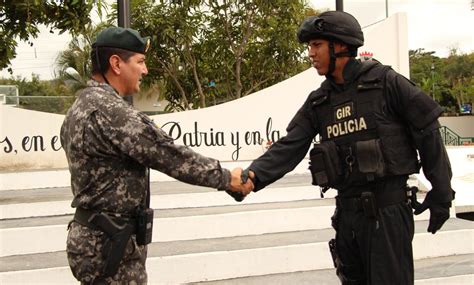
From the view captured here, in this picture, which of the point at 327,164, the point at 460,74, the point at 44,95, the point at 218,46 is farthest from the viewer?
the point at 460,74

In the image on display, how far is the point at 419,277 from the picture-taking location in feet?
14.7

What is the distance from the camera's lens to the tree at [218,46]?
45.5 feet

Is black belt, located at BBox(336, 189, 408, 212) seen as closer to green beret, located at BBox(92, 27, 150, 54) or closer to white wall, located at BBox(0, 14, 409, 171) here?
green beret, located at BBox(92, 27, 150, 54)

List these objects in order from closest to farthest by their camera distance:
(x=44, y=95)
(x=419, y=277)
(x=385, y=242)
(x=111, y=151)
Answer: (x=111, y=151) < (x=385, y=242) < (x=419, y=277) < (x=44, y=95)

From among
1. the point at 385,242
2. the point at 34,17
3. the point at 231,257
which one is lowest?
the point at 231,257

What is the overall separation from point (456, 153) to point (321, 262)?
99.1 inches

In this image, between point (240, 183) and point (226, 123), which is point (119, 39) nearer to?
point (240, 183)

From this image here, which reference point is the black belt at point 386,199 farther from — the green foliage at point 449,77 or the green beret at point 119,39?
the green foliage at point 449,77

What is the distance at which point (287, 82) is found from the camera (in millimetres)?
9633

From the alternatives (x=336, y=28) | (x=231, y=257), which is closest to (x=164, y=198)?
(x=231, y=257)

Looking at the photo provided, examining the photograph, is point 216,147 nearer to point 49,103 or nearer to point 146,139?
point 146,139

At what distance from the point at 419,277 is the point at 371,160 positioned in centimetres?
234

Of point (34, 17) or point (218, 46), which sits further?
point (218, 46)

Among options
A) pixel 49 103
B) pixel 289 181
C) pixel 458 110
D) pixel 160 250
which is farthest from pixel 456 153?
pixel 458 110
